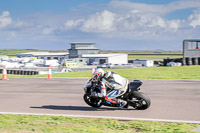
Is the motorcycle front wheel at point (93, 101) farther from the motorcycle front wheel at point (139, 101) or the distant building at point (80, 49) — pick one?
the distant building at point (80, 49)

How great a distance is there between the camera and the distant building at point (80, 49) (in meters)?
115

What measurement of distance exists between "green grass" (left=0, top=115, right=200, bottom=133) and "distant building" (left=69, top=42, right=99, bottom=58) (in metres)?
105

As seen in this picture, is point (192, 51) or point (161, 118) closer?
point (161, 118)

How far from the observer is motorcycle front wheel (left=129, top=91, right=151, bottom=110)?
9.64 meters

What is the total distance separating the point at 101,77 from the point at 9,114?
2.98 m

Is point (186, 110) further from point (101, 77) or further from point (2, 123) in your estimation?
point (2, 123)

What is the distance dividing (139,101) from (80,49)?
106 metres

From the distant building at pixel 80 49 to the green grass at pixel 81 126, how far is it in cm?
10461

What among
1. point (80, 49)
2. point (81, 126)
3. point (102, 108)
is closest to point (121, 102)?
point (102, 108)

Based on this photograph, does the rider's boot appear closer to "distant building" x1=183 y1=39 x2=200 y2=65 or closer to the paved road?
the paved road

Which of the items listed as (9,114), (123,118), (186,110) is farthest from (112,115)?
(9,114)

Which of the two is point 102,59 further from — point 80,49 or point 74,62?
point 80,49

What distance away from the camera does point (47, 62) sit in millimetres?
94438

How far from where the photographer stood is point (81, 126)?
746 centimetres
